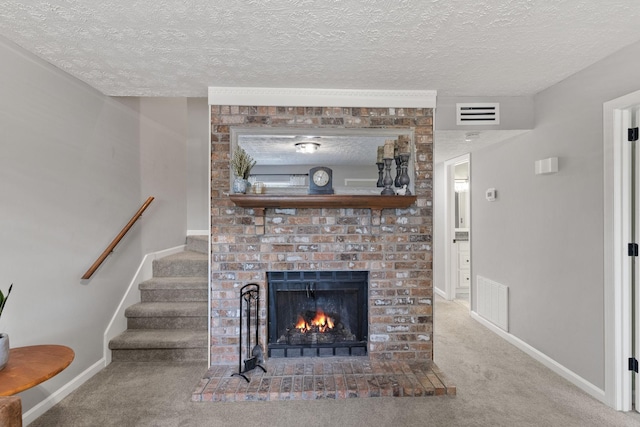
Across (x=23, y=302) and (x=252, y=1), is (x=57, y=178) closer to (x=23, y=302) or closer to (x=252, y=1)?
(x=23, y=302)

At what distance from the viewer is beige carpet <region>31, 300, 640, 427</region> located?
80.6 inches

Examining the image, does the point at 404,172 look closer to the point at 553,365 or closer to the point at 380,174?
the point at 380,174

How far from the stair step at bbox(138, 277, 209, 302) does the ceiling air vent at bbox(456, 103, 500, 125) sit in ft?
9.53

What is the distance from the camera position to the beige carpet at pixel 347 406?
2.05 meters

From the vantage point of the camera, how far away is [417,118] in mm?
2723

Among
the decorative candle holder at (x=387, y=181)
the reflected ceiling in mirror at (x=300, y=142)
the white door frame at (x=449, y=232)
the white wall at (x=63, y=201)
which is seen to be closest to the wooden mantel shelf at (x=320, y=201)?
the decorative candle holder at (x=387, y=181)

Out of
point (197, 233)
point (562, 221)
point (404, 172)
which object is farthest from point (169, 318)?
point (562, 221)

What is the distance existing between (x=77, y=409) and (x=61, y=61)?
93.0 inches

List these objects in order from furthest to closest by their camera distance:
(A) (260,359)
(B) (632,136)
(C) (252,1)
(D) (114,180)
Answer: (D) (114,180), (A) (260,359), (B) (632,136), (C) (252,1)

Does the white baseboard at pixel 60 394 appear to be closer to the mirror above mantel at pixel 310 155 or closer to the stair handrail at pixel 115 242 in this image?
the stair handrail at pixel 115 242

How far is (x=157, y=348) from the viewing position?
2834mm

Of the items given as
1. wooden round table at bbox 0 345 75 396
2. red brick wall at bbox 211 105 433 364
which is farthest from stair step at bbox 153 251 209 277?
wooden round table at bbox 0 345 75 396

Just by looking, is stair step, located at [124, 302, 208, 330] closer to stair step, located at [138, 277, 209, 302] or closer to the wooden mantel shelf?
stair step, located at [138, 277, 209, 302]

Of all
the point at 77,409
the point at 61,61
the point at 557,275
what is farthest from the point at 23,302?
the point at 557,275
